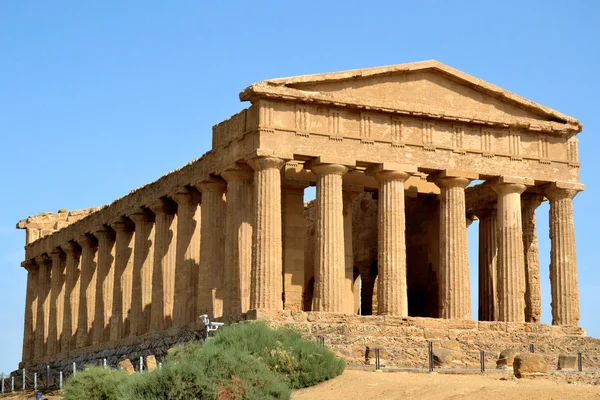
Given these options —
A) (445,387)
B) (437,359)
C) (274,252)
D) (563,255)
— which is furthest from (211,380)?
(563,255)

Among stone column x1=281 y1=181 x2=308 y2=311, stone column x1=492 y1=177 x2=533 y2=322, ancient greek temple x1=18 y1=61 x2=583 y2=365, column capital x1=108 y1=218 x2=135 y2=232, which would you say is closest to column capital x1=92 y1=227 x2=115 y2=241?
column capital x1=108 y1=218 x2=135 y2=232

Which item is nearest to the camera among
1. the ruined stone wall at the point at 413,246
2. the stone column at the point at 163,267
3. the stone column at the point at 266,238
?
the stone column at the point at 266,238

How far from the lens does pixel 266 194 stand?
38.6 metres

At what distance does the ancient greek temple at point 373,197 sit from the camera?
3916 cm

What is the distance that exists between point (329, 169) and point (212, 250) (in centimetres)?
522

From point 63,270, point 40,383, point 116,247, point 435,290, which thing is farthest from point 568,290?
point 63,270

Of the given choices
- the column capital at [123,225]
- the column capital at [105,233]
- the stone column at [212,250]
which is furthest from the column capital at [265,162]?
the column capital at [105,233]

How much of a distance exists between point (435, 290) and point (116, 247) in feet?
42.0

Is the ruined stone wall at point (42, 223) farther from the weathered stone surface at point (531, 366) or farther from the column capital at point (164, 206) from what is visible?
the weathered stone surface at point (531, 366)

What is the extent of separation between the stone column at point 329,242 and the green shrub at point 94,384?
7.25 m

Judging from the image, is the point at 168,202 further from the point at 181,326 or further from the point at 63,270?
the point at 63,270

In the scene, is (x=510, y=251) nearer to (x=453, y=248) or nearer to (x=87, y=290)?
(x=453, y=248)

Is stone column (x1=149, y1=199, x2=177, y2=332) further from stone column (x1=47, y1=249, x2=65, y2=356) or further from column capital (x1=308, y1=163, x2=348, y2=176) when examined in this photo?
stone column (x1=47, y1=249, x2=65, y2=356)

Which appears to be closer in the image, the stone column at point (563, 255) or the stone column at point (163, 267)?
the stone column at point (563, 255)
